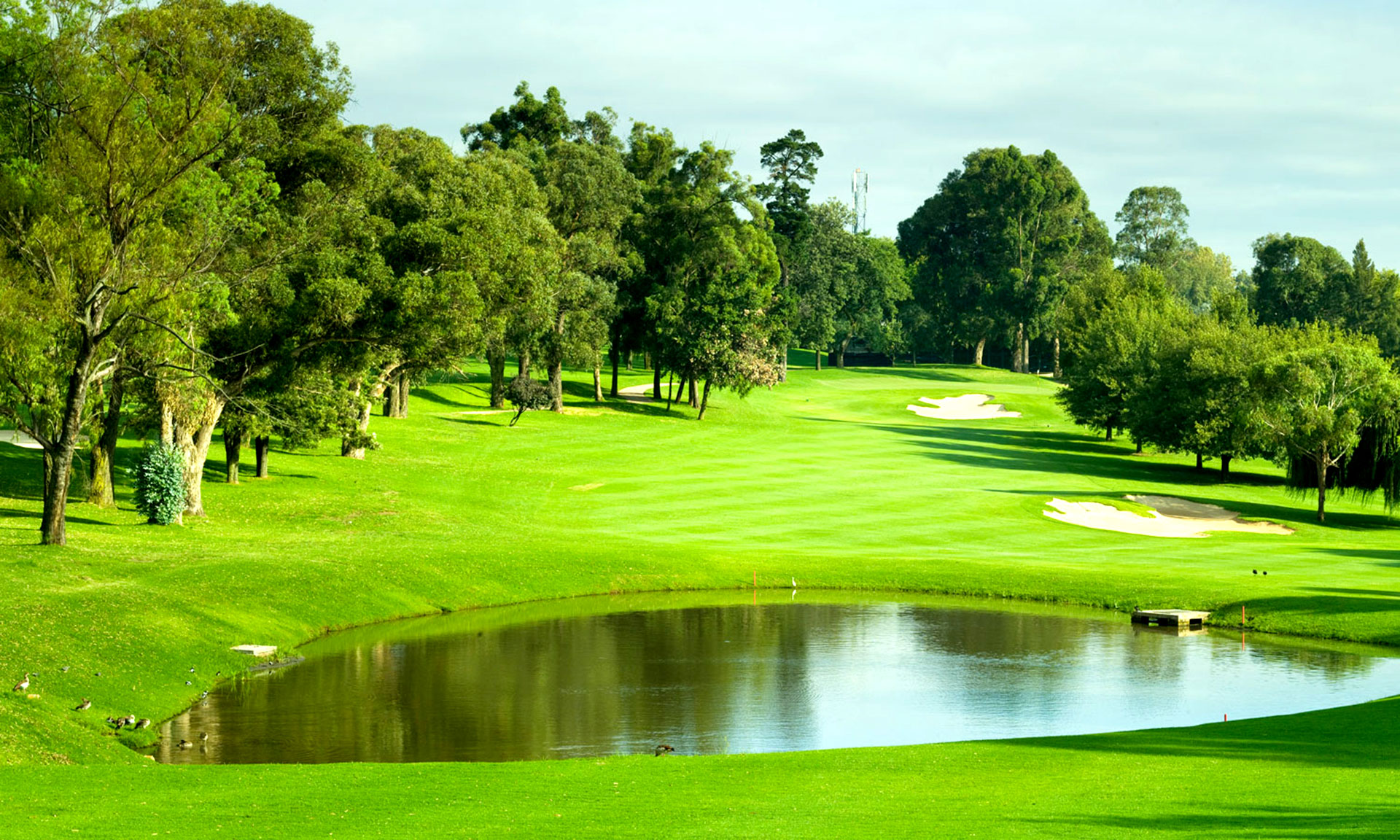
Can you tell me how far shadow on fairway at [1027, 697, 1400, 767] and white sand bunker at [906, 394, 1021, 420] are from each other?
76572mm

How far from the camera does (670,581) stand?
42.8m

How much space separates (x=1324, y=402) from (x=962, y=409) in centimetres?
4246

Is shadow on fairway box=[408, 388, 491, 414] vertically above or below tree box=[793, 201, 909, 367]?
below

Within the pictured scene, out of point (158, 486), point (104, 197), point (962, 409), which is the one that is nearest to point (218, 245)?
point (104, 197)

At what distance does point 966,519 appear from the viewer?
55219 millimetres

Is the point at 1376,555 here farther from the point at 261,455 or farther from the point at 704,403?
the point at 261,455

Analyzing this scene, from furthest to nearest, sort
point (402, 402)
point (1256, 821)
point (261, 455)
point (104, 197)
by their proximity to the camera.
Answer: point (402, 402)
point (261, 455)
point (104, 197)
point (1256, 821)

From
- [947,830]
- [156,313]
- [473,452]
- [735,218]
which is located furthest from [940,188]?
[947,830]

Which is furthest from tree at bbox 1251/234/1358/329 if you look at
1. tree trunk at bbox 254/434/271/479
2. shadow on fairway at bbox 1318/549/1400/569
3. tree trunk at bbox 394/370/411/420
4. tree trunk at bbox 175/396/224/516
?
tree trunk at bbox 175/396/224/516

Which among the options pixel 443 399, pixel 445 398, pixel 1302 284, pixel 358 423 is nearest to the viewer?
pixel 358 423

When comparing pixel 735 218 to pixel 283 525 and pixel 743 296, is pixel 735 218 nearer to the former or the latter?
pixel 743 296

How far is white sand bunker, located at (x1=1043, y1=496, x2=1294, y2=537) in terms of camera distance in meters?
55.9

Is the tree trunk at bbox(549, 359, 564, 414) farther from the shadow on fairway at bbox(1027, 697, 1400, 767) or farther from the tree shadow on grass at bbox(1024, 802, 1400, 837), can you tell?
the tree shadow on grass at bbox(1024, 802, 1400, 837)

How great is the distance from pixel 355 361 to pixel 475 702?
20.4 m
